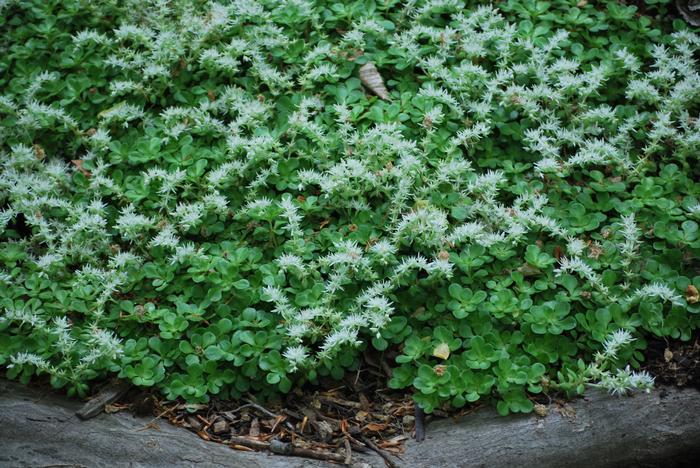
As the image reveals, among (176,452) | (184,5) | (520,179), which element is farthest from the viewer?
(184,5)

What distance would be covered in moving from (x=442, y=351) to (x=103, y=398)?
1344mm

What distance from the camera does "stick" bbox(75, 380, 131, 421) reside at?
254 cm

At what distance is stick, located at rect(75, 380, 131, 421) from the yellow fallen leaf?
124 cm

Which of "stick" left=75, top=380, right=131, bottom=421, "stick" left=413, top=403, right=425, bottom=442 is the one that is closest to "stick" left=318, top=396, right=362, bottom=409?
"stick" left=413, top=403, right=425, bottom=442

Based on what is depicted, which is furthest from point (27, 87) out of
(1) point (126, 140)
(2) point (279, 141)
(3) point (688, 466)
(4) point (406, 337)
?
(3) point (688, 466)

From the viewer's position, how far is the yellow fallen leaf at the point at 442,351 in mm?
2602

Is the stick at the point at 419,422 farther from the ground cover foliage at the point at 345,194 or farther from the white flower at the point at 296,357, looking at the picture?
the white flower at the point at 296,357

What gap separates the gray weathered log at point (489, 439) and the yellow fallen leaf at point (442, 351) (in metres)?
0.25

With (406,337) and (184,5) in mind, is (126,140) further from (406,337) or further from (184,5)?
(406,337)

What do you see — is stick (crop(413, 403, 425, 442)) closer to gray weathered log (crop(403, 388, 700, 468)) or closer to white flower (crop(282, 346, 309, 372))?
gray weathered log (crop(403, 388, 700, 468))

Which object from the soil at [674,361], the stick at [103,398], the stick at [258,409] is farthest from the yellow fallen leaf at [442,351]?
the stick at [103,398]

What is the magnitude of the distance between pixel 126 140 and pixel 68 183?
0.35 meters

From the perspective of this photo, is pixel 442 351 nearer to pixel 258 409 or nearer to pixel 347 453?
pixel 347 453

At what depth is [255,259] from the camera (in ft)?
9.44
